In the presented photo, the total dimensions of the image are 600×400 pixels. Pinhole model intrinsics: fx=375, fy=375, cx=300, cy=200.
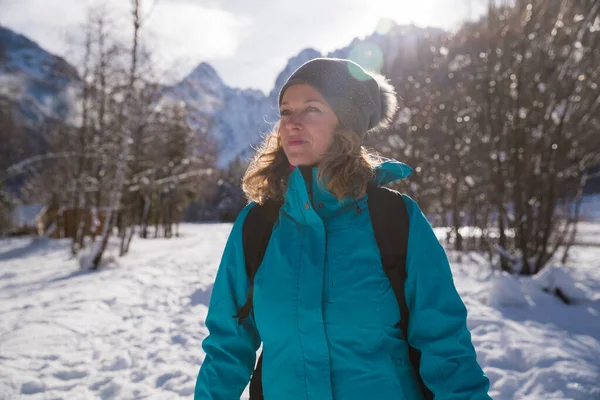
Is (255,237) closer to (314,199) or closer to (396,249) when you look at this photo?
(314,199)

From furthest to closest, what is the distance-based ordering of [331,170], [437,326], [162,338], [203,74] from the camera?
[203,74] < [162,338] < [331,170] < [437,326]

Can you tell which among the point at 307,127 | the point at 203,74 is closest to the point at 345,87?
the point at 307,127

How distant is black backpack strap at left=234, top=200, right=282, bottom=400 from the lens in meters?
1.44

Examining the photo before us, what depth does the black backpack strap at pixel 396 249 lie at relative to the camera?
1282mm

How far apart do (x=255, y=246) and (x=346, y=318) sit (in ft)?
1.45

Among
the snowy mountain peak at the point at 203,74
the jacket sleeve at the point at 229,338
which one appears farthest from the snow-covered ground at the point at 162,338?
the snowy mountain peak at the point at 203,74

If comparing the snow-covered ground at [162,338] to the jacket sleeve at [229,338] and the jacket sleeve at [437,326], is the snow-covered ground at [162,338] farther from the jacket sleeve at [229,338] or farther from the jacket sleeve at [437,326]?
the jacket sleeve at [437,326]

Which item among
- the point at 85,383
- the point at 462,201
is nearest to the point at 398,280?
the point at 85,383

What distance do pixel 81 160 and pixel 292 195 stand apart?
1531 centimetres

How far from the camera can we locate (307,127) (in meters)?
1.48

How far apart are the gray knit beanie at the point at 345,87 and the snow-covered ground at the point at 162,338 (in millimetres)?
2695

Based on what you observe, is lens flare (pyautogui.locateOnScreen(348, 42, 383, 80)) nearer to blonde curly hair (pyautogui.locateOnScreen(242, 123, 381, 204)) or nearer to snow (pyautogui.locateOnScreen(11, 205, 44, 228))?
blonde curly hair (pyautogui.locateOnScreen(242, 123, 381, 204))

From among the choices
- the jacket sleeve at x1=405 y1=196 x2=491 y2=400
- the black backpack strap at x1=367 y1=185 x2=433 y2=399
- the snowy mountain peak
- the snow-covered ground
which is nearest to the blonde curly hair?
the black backpack strap at x1=367 y1=185 x2=433 y2=399

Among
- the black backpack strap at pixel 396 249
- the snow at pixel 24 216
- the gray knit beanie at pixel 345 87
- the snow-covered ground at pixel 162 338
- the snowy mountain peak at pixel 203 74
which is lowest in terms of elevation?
the snow at pixel 24 216
